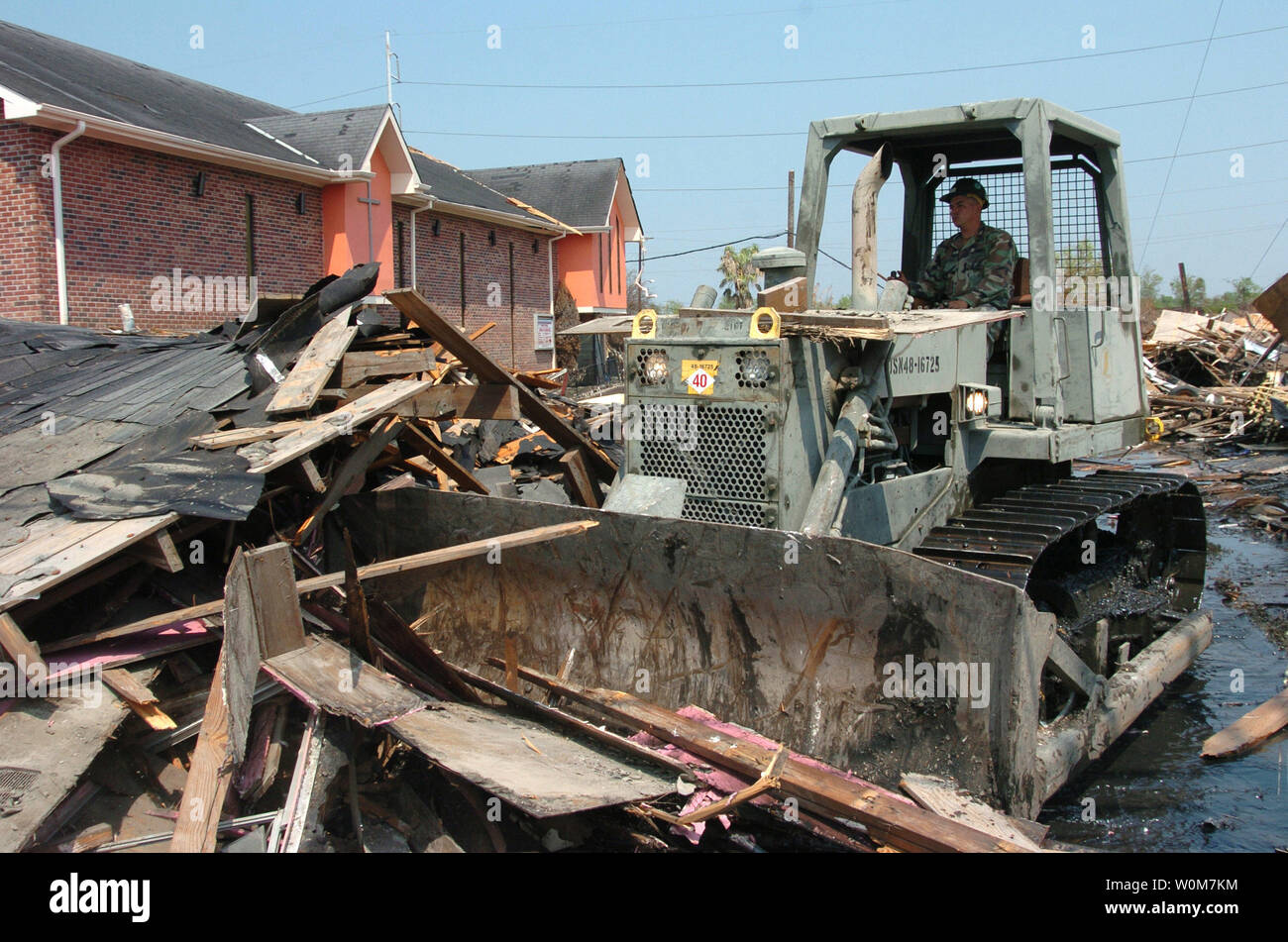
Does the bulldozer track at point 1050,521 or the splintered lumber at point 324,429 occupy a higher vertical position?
the splintered lumber at point 324,429

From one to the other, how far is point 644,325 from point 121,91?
16249 mm

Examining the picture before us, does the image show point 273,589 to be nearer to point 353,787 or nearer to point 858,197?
point 353,787

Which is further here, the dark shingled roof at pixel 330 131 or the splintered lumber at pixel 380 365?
the dark shingled roof at pixel 330 131

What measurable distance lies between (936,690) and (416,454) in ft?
13.5

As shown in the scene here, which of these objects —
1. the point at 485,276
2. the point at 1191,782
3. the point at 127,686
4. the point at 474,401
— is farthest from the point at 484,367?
the point at 485,276

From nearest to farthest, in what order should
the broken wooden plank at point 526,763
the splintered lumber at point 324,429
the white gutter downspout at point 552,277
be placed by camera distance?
the broken wooden plank at point 526,763 < the splintered lumber at point 324,429 < the white gutter downspout at point 552,277

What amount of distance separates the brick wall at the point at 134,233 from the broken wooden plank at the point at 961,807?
43.5ft

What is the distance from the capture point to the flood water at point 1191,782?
463cm

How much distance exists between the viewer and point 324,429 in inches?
209

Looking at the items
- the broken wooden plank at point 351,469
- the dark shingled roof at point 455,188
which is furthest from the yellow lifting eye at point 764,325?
the dark shingled roof at point 455,188

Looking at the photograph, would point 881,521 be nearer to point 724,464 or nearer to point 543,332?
A: point 724,464

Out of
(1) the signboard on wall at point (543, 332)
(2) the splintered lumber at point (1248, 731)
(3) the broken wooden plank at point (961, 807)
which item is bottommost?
(2) the splintered lumber at point (1248, 731)

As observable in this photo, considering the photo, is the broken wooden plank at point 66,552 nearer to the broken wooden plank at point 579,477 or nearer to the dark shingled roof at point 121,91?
the broken wooden plank at point 579,477

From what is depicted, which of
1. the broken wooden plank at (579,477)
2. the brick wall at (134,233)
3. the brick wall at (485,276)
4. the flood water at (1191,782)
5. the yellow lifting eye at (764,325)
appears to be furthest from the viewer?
the brick wall at (485,276)
